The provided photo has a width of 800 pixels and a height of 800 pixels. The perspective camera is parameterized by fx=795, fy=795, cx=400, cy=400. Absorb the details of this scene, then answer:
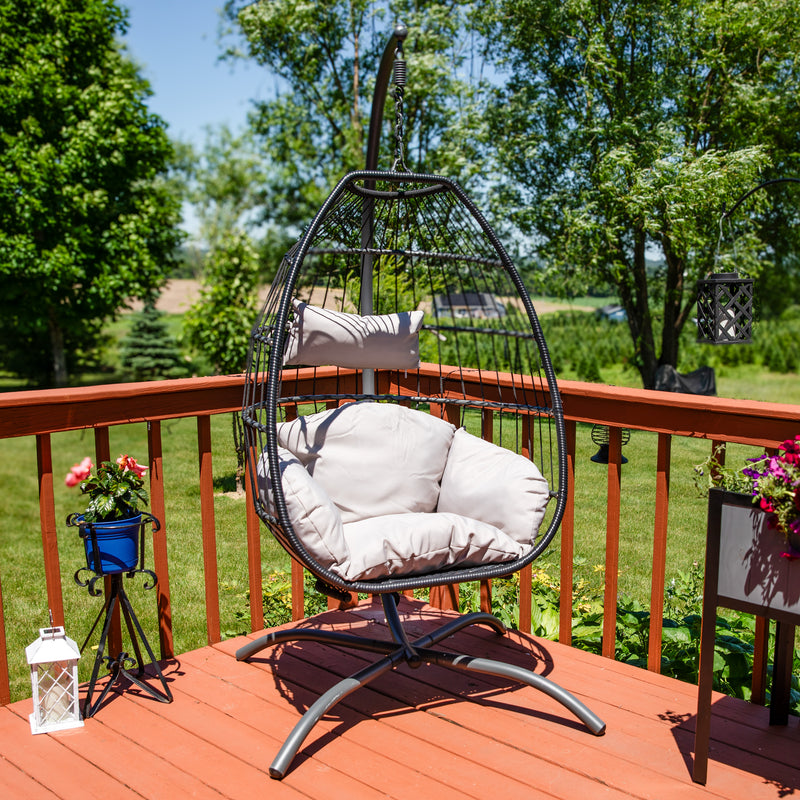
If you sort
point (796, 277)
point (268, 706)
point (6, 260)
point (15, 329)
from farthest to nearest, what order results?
1. point (15, 329)
2. point (6, 260)
3. point (796, 277)
4. point (268, 706)

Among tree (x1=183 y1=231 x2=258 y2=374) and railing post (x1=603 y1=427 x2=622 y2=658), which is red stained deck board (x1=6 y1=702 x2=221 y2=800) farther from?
tree (x1=183 y1=231 x2=258 y2=374)

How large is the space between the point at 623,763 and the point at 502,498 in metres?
0.73

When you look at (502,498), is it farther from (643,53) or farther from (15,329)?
(15,329)

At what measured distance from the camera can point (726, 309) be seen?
8.82 ft

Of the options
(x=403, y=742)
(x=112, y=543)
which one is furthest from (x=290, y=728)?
(x=112, y=543)

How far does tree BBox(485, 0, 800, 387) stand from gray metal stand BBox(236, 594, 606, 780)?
717 cm

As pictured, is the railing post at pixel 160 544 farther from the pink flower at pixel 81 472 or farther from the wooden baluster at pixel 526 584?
the wooden baluster at pixel 526 584

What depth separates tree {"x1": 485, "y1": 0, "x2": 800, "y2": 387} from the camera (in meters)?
8.58

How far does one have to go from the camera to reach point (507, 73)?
34.7 feet

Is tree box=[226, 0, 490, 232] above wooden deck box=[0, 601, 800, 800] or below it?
above

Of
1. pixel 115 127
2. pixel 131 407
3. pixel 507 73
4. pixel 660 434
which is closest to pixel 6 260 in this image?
pixel 115 127

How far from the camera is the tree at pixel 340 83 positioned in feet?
35.5

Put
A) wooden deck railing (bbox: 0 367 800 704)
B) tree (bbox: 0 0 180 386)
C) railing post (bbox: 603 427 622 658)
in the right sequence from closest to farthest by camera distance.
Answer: wooden deck railing (bbox: 0 367 800 704), railing post (bbox: 603 427 622 658), tree (bbox: 0 0 180 386)

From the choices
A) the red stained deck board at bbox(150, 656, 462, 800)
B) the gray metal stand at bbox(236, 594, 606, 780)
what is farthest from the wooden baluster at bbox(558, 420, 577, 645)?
the red stained deck board at bbox(150, 656, 462, 800)
